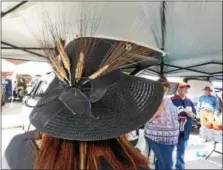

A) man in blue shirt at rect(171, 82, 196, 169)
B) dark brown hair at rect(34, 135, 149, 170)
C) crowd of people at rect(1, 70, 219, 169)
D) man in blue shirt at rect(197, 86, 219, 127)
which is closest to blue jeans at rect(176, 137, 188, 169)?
crowd of people at rect(1, 70, 219, 169)

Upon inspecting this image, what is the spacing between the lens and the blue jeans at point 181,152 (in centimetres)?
130

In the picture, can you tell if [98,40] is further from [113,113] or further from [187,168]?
[187,168]

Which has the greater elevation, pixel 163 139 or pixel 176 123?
pixel 176 123

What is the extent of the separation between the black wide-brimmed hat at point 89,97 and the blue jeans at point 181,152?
99 centimetres

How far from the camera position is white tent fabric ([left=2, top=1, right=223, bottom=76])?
31.9 inches

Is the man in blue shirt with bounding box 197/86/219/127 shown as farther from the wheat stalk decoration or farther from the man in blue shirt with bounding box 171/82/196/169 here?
the wheat stalk decoration

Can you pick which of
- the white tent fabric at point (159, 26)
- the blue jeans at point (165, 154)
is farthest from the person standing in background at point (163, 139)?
the white tent fabric at point (159, 26)

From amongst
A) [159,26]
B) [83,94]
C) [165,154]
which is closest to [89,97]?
[83,94]

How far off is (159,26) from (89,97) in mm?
Answer: 954

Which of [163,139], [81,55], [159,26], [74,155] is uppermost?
[159,26]

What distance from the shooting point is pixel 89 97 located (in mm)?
329

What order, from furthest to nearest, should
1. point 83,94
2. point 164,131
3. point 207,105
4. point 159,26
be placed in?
1. point 164,131
2. point 159,26
3. point 207,105
4. point 83,94

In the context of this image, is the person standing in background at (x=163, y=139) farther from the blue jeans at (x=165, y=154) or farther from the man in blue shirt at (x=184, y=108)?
the man in blue shirt at (x=184, y=108)

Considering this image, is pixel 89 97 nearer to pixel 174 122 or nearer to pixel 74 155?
pixel 74 155
